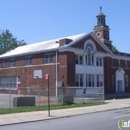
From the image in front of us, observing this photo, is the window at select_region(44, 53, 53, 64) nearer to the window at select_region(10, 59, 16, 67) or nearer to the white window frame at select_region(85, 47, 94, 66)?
the white window frame at select_region(85, 47, 94, 66)

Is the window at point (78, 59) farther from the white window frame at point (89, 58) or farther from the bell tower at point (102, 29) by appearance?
the bell tower at point (102, 29)

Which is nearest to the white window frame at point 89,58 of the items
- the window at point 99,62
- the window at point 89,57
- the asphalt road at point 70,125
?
the window at point 89,57

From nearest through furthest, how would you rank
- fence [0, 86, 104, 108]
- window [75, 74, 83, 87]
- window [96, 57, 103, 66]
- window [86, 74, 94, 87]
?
fence [0, 86, 104, 108]
window [75, 74, 83, 87]
window [86, 74, 94, 87]
window [96, 57, 103, 66]

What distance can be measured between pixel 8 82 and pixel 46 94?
11366 millimetres

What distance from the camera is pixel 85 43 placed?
40969 millimetres

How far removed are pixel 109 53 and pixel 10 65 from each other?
18007 mm

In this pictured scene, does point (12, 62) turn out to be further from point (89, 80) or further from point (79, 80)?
point (89, 80)

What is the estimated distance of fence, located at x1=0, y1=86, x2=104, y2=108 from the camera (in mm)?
25934

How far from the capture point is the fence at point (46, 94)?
25.9 meters

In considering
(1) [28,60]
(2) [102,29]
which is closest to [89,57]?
(1) [28,60]

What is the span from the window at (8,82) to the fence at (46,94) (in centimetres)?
102

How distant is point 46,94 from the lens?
39125 millimetres

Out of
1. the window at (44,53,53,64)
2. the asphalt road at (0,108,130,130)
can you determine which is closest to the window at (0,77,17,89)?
the window at (44,53,53,64)

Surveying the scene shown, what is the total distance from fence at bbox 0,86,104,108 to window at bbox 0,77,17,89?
1024mm
